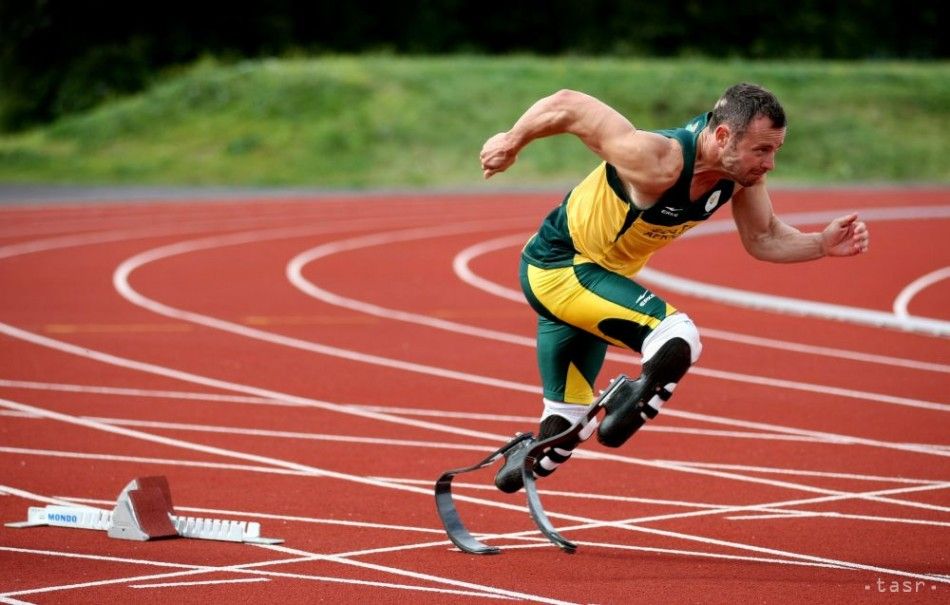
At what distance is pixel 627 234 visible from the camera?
17.5ft

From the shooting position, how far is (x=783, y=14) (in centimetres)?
4606

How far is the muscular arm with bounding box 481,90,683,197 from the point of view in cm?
497

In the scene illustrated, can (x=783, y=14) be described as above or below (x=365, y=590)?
below

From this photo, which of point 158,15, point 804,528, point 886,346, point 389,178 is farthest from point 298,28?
point 804,528

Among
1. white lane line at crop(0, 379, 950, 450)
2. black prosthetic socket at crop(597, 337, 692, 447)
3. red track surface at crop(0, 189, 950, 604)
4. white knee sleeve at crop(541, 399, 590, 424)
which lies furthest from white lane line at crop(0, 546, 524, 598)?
white lane line at crop(0, 379, 950, 450)

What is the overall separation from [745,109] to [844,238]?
847 mm

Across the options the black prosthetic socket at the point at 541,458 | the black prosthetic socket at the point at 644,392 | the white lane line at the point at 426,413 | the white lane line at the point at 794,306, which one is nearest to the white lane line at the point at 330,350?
the white lane line at the point at 426,413

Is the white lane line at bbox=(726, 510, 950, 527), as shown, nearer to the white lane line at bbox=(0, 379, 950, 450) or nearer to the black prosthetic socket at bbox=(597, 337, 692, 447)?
the black prosthetic socket at bbox=(597, 337, 692, 447)

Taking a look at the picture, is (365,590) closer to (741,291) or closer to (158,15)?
(741,291)

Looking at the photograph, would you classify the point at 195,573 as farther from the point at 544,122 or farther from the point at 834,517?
the point at 834,517

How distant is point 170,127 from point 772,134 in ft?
87.0

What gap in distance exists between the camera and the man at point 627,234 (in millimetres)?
5016

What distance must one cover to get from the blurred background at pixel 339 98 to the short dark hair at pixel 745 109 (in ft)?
70.7

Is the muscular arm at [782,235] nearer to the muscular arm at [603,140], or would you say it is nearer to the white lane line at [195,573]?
the muscular arm at [603,140]
